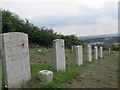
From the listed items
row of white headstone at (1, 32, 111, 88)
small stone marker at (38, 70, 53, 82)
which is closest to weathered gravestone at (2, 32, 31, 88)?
row of white headstone at (1, 32, 111, 88)

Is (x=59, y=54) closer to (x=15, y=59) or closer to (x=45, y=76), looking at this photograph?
(x=45, y=76)

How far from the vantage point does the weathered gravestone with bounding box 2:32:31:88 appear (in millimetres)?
4223

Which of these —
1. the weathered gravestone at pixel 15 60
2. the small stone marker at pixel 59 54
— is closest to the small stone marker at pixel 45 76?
the weathered gravestone at pixel 15 60

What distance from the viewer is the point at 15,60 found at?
4492 millimetres

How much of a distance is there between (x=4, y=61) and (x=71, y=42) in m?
28.7

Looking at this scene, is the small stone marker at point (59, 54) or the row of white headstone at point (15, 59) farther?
the small stone marker at point (59, 54)

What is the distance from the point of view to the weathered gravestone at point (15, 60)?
166 inches

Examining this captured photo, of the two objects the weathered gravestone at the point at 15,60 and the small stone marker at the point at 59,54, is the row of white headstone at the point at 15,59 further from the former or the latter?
the small stone marker at the point at 59,54

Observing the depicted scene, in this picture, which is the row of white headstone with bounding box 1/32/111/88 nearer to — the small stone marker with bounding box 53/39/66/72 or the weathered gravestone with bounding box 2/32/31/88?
the weathered gravestone with bounding box 2/32/31/88

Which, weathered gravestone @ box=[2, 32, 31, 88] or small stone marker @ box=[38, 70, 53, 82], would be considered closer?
weathered gravestone @ box=[2, 32, 31, 88]

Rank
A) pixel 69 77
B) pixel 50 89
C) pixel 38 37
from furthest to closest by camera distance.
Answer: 1. pixel 38 37
2. pixel 69 77
3. pixel 50 89

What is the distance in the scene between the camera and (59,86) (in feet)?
14.0

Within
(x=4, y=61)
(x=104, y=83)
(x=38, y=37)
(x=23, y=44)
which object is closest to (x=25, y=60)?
(x=23, y=44)

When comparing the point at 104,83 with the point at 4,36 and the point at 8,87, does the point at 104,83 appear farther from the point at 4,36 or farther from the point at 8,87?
the point at 4,36
